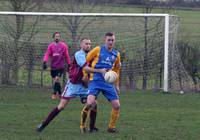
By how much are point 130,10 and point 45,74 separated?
517 cm

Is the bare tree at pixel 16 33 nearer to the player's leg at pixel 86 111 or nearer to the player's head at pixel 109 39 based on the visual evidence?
the player's leg at pixel 86 111

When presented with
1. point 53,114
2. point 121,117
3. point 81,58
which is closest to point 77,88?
point 81,58

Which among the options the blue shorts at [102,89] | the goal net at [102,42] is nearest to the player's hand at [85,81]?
the blue shorts at [102,89]

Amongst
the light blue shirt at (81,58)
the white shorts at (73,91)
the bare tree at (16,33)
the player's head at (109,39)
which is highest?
the bare tree at (16,33)

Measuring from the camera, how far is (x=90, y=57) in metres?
11.3

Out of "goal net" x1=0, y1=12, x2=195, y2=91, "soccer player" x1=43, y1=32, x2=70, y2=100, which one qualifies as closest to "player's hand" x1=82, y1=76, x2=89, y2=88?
"soccer player" x1=43, y1=32, x2=70, y2=100

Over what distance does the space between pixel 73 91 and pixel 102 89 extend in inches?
22.6

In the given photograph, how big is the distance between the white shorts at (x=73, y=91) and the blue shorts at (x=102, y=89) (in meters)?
0.32

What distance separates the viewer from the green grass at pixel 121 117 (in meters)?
11.1

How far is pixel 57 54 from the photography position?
1719cm

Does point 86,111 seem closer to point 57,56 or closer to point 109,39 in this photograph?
point 109,39

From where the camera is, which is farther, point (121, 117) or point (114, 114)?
point (121, 117)

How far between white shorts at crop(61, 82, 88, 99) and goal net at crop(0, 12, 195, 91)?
24.0 feet

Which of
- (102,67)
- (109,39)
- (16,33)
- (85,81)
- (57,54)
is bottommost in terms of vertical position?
(85,81)
